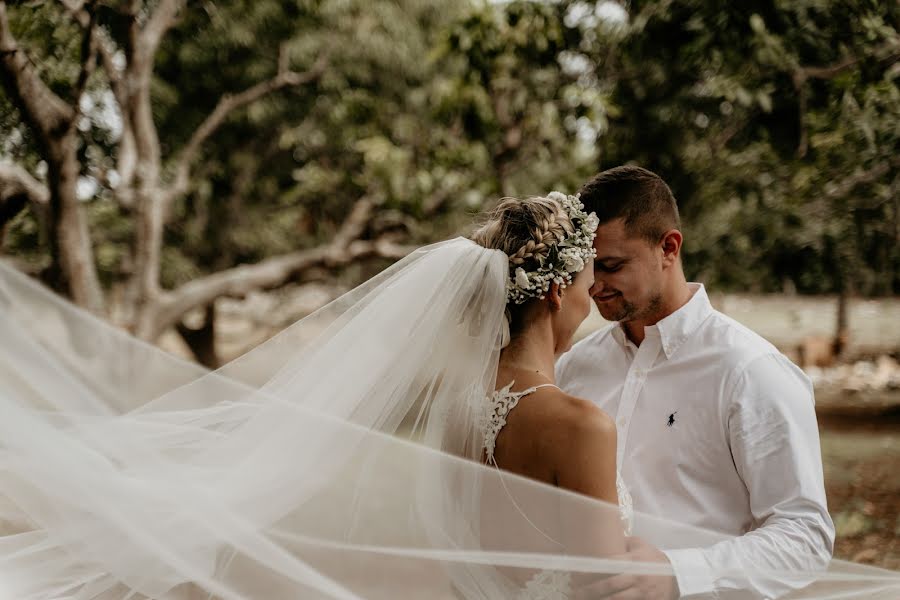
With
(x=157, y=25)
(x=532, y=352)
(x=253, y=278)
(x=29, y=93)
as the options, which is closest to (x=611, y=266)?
(x=532, y=352)

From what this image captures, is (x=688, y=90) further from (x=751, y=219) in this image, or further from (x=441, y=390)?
(x=441, y=390)

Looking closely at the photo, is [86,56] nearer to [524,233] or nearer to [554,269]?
[524,233]

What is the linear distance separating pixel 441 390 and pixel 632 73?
17.3ft

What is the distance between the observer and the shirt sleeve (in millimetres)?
1975

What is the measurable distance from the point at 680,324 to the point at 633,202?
0.39m

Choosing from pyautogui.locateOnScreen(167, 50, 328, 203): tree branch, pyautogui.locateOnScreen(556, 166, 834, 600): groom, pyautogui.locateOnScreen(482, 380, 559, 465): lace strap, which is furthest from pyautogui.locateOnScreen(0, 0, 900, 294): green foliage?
pyautogui.locateOnScreen(482, 380, 559, 465): lace strap

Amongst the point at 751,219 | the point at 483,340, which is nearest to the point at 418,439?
the point at 483,340

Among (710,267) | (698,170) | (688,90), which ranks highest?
(688,90)

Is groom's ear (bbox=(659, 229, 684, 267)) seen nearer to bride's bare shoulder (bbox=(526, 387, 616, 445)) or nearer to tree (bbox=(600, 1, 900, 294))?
bride's bare shoulder (bbox=(526, 387, 616, 445))

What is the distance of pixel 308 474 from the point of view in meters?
2.01

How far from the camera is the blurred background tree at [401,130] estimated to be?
441 centimetres

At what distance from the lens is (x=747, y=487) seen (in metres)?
2.20

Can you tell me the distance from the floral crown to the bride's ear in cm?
1

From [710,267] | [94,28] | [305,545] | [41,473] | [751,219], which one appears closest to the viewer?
[41,473]
